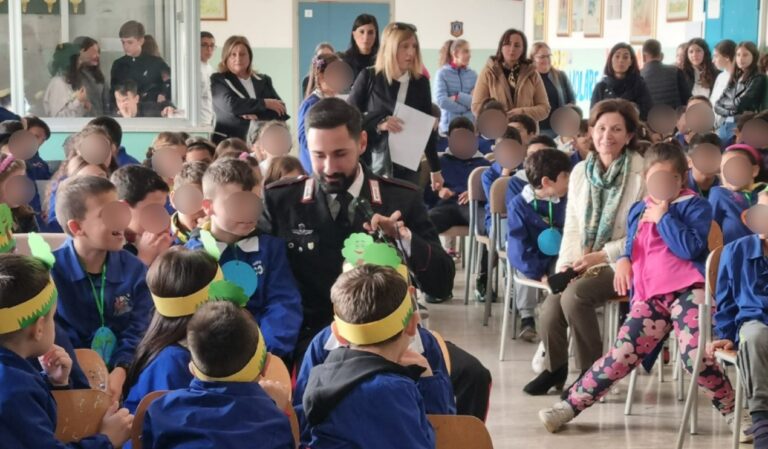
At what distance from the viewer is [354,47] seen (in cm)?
722

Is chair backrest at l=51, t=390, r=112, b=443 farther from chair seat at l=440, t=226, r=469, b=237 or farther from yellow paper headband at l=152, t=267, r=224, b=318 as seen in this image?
chair seat at l=440, t=226, r=469, b=237

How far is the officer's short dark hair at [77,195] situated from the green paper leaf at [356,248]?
93 centimetres

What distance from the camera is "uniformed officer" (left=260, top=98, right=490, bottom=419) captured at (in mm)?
3525

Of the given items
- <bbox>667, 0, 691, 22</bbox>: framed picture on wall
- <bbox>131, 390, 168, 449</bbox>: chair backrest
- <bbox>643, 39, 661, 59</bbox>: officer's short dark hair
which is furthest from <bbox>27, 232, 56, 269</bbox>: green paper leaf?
<bbox>667, 0, 691, 22</bbox>: framed picture on wall

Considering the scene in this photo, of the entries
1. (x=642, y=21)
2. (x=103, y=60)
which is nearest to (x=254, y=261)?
(x=103, y=60)

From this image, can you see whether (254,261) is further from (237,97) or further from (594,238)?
(237,97)

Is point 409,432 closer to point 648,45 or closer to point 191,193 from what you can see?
point 191,193

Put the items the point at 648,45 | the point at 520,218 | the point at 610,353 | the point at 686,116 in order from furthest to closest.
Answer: the point at 648,45
the point at 686,116
the point at 520,218
the point at 610,353

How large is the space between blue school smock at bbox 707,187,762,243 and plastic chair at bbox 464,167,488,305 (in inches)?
75.3

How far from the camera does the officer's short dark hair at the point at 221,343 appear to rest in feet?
8.05

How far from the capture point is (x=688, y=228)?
4418 millimetres

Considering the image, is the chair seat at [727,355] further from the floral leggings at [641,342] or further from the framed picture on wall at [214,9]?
the framed picture on wall at [214,9]

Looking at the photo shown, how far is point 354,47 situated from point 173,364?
462cm

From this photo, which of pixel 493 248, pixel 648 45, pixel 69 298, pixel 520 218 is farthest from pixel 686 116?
pixel 69 298
